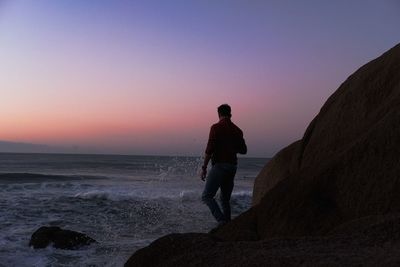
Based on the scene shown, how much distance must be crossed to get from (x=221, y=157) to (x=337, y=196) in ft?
6.23

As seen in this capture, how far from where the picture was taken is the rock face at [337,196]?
3.17m

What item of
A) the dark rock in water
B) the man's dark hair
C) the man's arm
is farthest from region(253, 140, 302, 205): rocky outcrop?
the dark rock in water

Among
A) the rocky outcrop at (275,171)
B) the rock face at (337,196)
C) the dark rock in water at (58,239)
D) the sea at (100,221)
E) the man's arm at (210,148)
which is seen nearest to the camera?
the rock face at (337,196)

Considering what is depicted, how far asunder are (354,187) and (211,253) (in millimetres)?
1878

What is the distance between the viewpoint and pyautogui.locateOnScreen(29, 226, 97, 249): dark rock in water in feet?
30.5

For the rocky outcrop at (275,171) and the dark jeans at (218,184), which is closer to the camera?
the dark jeans at (218,184)

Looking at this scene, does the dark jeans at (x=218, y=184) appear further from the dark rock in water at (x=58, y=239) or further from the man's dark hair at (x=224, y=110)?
the dark rock in water at (x=58, y=239)

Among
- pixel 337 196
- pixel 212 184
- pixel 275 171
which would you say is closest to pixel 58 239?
pixel 275 171

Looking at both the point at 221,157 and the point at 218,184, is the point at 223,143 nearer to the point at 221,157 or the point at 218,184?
the point at 221,157

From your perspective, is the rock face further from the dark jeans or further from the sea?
the sea

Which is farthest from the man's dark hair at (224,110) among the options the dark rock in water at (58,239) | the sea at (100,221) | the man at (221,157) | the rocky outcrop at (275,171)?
the dark rock in water at (58,239)

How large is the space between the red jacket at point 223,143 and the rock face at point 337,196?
96cm

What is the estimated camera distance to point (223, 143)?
20.5 ft

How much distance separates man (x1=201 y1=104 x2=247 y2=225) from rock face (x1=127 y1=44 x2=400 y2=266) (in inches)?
25.8
